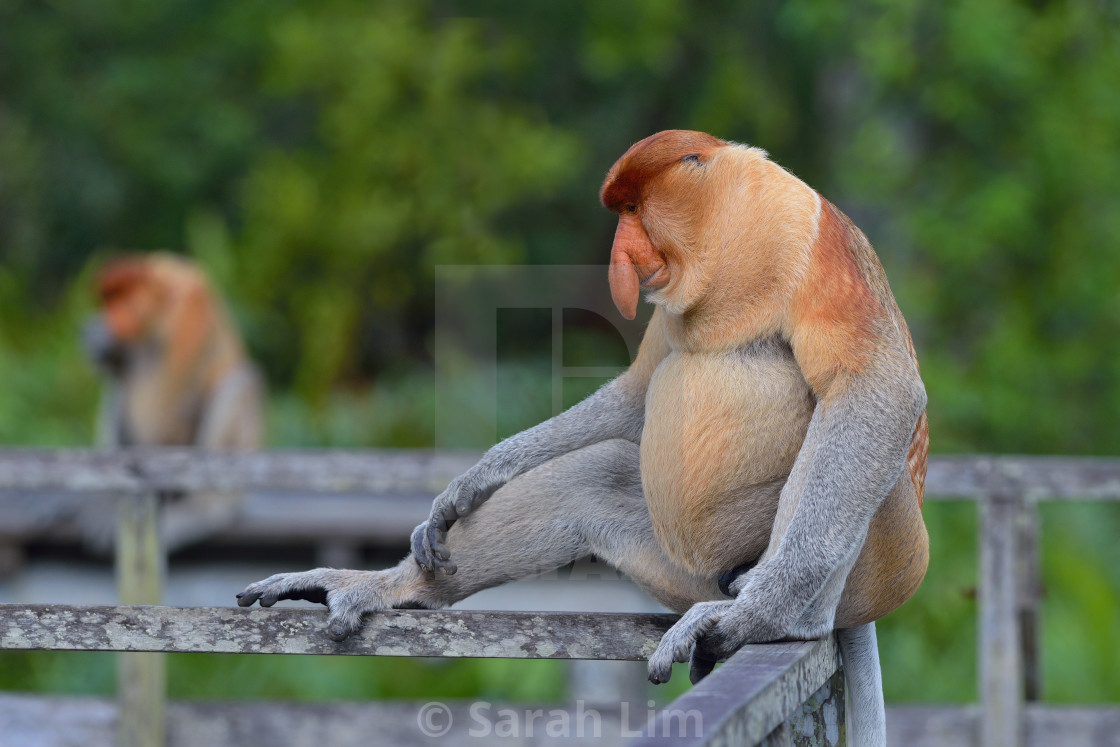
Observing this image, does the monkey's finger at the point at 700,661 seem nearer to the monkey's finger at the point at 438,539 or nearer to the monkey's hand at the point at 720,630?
the monkey's hand at the point at 720,630

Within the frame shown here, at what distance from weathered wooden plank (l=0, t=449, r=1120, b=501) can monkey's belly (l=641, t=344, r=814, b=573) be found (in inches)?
49.4

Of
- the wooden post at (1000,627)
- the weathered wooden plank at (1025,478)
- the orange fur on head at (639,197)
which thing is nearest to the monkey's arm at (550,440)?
the orange fur on head at (639,197)

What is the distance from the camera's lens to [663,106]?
1034cm

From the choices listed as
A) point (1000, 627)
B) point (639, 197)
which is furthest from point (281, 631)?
point (1000, 627)

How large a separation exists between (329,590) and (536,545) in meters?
0.36

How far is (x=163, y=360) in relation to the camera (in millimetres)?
6219

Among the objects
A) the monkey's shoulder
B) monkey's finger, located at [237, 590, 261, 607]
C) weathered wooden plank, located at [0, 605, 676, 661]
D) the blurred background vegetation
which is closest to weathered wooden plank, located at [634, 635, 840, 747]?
weathered wooden plank, located at [0, 605, 676, 661]

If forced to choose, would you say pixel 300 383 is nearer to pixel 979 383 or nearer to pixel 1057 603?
pixel 979 383

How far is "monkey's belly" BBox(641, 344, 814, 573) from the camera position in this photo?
1.94 metres

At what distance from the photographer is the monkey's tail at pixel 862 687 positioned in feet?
6.80

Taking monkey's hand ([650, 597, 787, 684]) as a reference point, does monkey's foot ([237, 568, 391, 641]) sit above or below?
below

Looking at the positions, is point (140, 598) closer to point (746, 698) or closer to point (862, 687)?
point (862, 687)

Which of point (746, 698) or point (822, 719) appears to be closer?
point (746, 698)

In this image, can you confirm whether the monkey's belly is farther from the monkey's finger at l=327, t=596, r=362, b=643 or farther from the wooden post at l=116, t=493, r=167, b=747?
the wooden post at l=116, t=493, r=167, b=747
